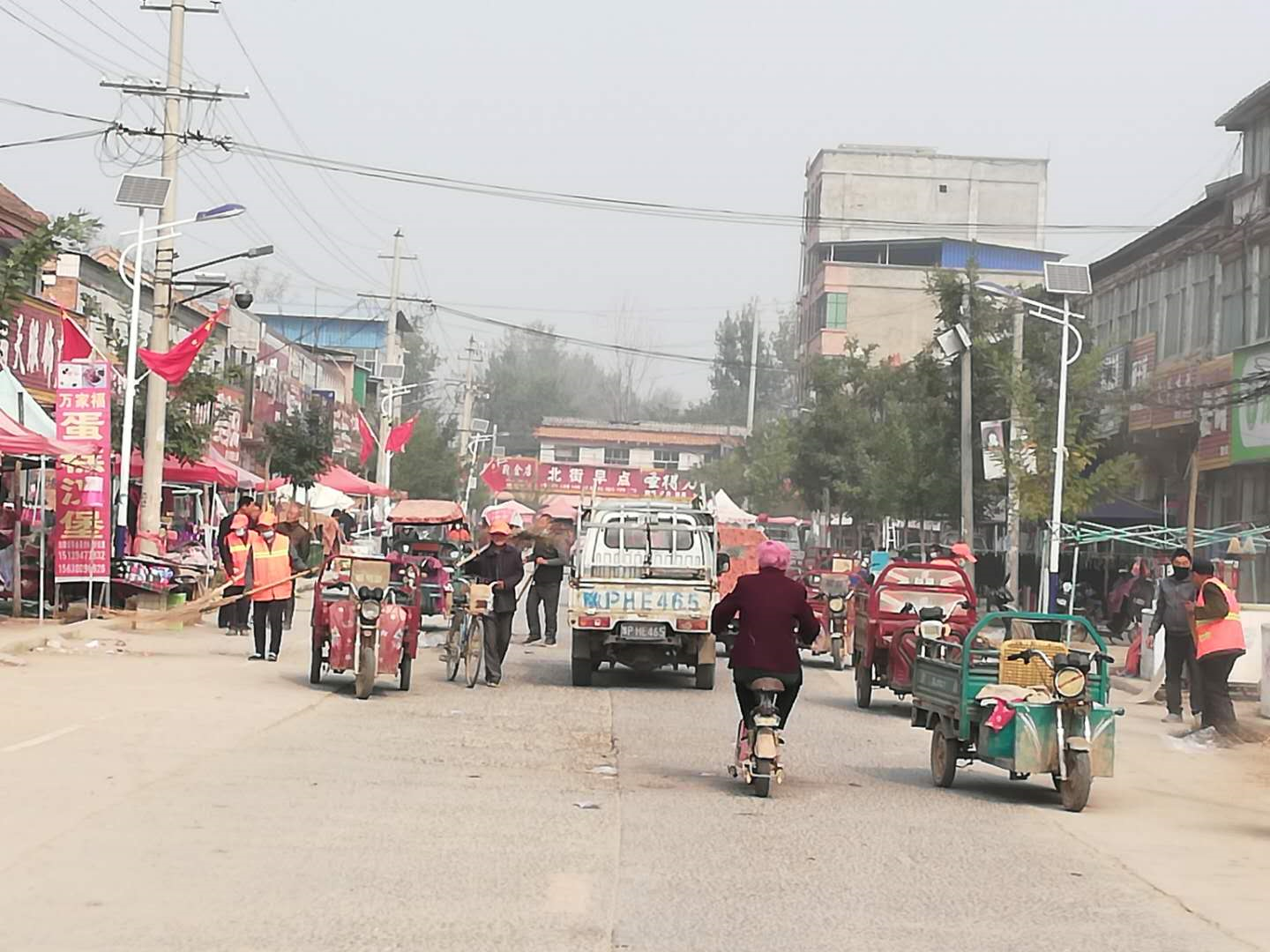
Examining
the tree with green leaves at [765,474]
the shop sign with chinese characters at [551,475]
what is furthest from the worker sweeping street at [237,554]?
the shop sign with chinese characters at [551,475]

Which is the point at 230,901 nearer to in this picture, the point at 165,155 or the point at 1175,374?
the point at 165,155

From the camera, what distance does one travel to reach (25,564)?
26.7m

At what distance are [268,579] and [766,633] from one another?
35.5 ft

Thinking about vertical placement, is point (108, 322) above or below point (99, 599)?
above

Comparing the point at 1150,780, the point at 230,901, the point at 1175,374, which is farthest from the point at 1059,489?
the point at 230,901

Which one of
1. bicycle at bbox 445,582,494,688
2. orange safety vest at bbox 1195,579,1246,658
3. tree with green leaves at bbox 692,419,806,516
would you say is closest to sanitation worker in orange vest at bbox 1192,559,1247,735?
orange safety vest at bbox 1195,579,1246,658

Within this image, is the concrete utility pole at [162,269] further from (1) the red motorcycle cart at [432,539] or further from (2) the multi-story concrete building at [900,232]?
(2) the multi-story concrete building at [900,232]

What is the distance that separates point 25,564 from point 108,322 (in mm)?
11113

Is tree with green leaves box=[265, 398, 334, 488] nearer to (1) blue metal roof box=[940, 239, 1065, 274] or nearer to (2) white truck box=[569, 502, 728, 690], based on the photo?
(2) white truck box=[569, 502, 728, 690]

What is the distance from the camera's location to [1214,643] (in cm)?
1788

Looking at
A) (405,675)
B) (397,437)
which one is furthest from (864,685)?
→ (397,437)

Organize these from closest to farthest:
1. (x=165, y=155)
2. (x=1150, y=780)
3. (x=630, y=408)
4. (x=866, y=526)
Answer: (x=1150, y=780)
(x=165, y=155)
(x=866, y=526)
(x=630, y=408)

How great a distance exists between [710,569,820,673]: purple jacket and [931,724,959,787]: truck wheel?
1431 mm

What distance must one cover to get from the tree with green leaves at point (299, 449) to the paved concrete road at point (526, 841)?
31003 mm
